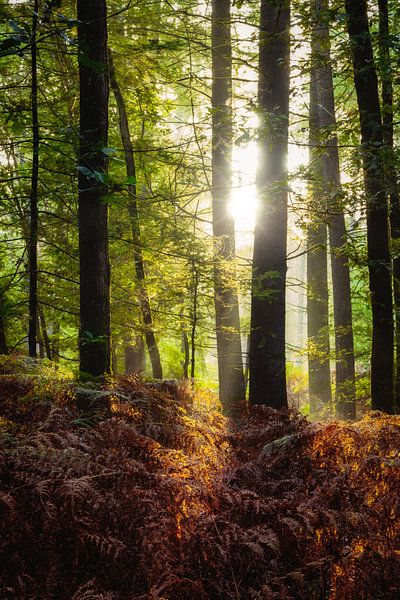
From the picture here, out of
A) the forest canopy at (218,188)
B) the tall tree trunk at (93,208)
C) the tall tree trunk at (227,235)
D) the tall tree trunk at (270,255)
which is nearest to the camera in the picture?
the tall tree trunk at (93,208)

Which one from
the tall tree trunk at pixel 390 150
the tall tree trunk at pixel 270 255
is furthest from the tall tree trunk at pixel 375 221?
the tall tree trunk at pixel 270 255

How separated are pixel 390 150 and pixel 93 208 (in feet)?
13.0

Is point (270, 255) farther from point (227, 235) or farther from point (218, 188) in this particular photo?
point (227, 235)

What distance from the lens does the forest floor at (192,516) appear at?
227 cm

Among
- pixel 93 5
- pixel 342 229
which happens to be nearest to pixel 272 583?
pixel 93 5

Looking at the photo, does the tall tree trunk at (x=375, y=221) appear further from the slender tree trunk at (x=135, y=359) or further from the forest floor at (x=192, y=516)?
the slender tree trunk at (x=135, y=359)

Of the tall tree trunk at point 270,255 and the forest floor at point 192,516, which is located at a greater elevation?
the tall tree trunk at point 270,255

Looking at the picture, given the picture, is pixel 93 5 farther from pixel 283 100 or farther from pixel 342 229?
pixel 342 229

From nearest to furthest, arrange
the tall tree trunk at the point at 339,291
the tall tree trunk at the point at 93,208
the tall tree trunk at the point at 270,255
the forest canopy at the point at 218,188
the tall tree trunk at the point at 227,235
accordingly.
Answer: the tall tree trunk at the point at 93,208, the forest canopy at the point at 218,188, the tall tree trunk at the point at 270,255, the tall tree trunk at the point at 227,235, the tall tree trunk at the point at 339,291

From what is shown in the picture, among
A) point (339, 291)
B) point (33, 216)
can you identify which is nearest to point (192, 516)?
point (33, 216)

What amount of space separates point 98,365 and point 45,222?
458cm

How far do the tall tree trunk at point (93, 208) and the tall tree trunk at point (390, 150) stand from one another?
142 inches

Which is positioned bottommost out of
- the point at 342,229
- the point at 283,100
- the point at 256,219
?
the point at 256,219

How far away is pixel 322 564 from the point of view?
238cm
